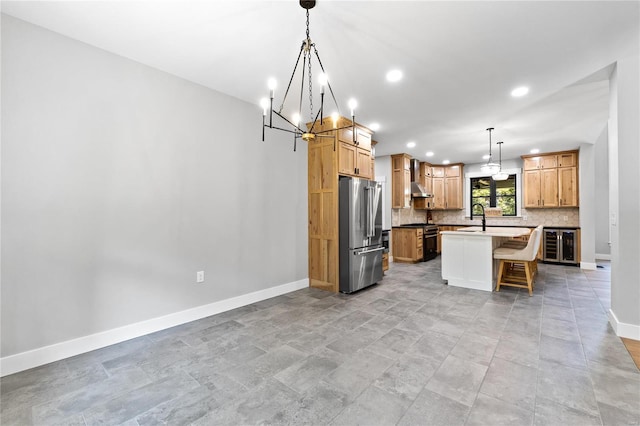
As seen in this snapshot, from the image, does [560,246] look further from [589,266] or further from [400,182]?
[400,182]

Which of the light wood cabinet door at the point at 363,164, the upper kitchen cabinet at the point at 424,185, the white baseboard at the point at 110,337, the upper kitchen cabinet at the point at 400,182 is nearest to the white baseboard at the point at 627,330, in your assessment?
the light wood cabinet door at the point at 363,164

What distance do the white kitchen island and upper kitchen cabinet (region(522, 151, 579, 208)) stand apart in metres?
3.17

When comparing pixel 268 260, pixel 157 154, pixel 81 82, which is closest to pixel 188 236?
pixel 157 154

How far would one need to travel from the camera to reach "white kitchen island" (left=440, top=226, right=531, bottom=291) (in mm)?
4266

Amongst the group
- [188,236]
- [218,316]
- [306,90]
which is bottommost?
[218,316]

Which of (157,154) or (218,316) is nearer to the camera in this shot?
(157,154)

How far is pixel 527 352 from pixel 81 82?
14.9 feet

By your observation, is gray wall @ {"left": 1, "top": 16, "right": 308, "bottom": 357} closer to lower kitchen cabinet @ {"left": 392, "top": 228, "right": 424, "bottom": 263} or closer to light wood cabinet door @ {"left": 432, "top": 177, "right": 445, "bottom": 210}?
lower kitchen cabinet @ {"left": 392, "top": 228, "right": 424, "bottom": 263}

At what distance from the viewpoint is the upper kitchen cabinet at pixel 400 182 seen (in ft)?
22.4

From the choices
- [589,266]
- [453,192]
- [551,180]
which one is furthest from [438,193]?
[589,266]

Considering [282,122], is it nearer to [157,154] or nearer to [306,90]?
[306,90]

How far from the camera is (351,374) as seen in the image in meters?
2.05

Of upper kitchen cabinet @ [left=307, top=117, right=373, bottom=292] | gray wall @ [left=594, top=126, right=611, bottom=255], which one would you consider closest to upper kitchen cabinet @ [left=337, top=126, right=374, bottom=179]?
upper kitchen cabinet @ [left=307, top=117, right=373, bottom=292]

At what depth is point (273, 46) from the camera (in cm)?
249
